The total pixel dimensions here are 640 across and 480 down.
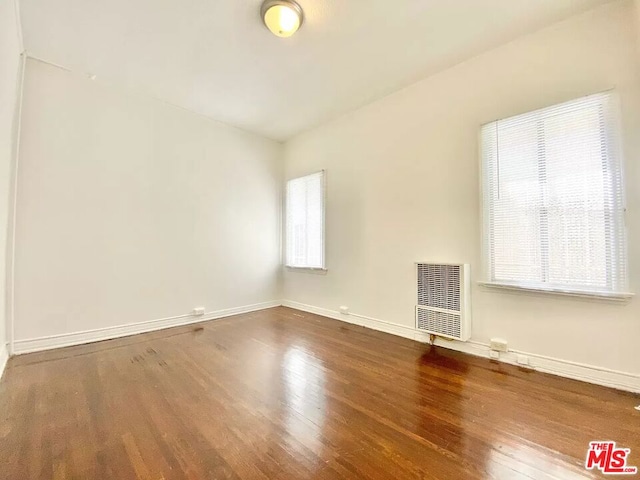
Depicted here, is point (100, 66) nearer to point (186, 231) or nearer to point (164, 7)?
point (164, 7)

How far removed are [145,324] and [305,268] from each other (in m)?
2.28

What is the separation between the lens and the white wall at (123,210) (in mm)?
2783

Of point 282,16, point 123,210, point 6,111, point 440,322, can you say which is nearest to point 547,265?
point 440,322

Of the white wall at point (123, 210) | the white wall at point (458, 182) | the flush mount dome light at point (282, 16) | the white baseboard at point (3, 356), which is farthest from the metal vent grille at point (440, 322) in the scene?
the white baseboard at point (3, 356)

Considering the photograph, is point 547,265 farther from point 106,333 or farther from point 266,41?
point 106,333

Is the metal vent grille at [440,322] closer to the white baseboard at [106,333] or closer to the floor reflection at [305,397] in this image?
the floor reflection at [305,397]

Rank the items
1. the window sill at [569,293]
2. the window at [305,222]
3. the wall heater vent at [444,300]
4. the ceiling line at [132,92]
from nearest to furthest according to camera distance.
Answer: the window sill at [569,293] < the wall heater vent at [444,300] < the ceiling line at [132,92] < the window at [305,222]

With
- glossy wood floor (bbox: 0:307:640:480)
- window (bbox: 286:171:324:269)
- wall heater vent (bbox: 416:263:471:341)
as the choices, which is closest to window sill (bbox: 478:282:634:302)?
wall heater vent (bbox: 416:263:471:341)

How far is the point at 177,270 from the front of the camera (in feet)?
12.3

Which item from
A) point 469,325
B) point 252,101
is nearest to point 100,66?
point 252,101

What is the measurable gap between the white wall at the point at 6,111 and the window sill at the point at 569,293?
426 centimetres

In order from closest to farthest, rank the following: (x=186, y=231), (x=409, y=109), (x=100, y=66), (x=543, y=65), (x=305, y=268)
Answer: (x=543, y=65) → (x=100, y=66) → (x=409, y=109) → (x=186, y=231) → (x=305, y=268)

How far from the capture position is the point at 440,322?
9.22ft

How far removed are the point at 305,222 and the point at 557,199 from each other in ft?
10.4
